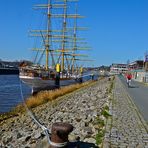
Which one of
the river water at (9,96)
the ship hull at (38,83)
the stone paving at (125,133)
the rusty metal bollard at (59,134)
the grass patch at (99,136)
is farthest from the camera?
the ship hull at (38,83)

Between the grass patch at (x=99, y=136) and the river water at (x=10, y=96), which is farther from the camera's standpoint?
the river water at (x=10, y=96)

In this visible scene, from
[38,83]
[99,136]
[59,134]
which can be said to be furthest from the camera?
[38,83]

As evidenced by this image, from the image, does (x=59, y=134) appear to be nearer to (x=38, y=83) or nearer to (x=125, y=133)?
(x=125, y=133)

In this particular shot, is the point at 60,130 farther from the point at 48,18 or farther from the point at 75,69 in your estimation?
the point at 75,69

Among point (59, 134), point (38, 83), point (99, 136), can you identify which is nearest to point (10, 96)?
point (38, 83)

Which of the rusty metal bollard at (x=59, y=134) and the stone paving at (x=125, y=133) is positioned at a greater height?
the rusty metal bollard at (x=59, y=134)

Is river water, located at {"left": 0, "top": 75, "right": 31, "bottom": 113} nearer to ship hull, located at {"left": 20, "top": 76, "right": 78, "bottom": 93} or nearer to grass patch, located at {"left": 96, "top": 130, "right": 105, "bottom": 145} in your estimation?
ship hull, located at {"left": 20, "top": 76, "right": 78, "bottom": 93}

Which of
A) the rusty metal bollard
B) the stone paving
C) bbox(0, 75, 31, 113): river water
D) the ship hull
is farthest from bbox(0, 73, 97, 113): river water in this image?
Answer: the rusty metal bollard

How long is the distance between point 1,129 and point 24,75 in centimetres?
4320

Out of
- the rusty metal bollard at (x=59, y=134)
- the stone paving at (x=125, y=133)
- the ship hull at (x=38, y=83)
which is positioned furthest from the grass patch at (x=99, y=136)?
the ship hull at (x=38, y=83)

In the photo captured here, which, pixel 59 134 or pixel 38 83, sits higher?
pixel 59 134

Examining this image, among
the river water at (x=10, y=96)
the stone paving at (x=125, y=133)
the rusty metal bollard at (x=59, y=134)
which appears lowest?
the river water at (x=10, y=96)

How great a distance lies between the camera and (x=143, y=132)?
10227 millimetres

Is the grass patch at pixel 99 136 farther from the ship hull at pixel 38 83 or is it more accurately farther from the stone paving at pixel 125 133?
the ship hull at pixel 38 83
